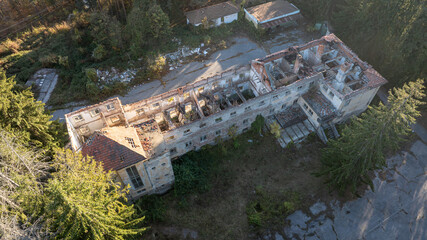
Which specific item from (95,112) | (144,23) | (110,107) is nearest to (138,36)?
(144,23)

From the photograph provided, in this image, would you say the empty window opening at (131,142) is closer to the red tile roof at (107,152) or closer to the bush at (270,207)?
the red tile roof at (107,152)

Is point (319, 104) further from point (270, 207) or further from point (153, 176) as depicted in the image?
point (153, 176)

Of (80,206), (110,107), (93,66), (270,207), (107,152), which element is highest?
(80,206)

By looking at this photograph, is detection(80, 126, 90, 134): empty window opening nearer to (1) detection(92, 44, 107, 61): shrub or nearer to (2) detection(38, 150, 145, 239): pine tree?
(2) detection(38, 150, 145, 239): pine tree

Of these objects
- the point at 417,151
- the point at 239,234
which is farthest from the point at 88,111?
the point at 417,151

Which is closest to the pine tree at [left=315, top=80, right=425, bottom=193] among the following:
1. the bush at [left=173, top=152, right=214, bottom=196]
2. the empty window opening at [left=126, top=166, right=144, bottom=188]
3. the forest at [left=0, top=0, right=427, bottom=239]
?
the forest at [left=0, top=0, right=427, bottom=239]

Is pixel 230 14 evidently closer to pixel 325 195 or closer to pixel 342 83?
pixel 342 83

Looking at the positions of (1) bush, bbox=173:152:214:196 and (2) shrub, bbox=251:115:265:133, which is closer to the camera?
(1) bush, bbox=173:152:214:196
